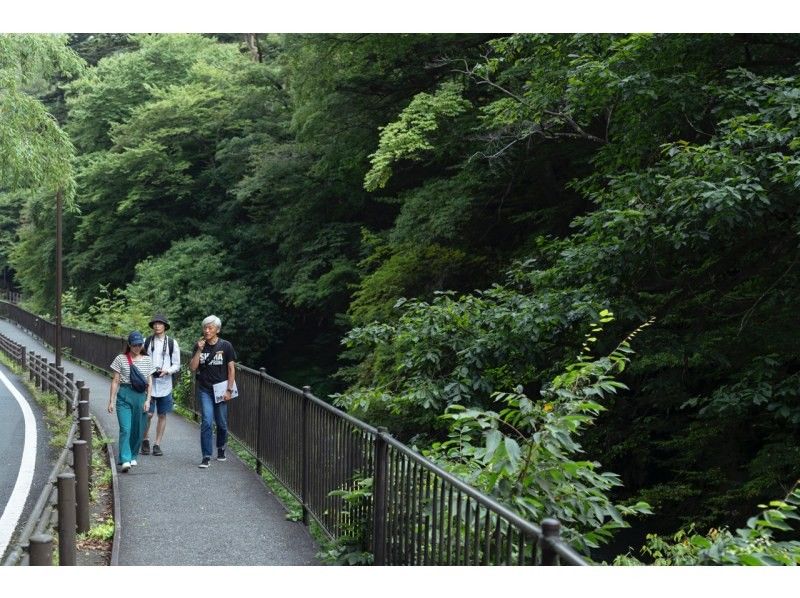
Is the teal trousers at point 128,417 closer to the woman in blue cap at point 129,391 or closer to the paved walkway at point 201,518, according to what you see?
the woman in blue cap at point 129,391

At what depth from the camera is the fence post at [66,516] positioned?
5.61 meters

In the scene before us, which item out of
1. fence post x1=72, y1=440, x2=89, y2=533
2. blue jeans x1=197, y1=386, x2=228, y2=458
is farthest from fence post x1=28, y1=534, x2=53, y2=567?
blue jeans x1=197, y1=386, x2=228, y2=458

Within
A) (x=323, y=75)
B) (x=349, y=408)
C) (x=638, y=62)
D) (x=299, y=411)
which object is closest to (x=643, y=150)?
(x=638, y=62)

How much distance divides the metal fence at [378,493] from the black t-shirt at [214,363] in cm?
47

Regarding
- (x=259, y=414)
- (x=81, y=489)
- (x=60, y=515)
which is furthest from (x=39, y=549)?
(x=259, y=414)

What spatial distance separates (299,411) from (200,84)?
2890 cm

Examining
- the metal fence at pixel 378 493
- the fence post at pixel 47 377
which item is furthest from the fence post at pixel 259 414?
the fence post at pixel 47 377

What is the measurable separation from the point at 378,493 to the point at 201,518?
2.59 meters

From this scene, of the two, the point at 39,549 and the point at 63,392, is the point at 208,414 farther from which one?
the point at 63,392

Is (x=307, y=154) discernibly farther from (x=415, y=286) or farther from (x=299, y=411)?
(x=299, y=411)

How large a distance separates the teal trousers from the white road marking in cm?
123

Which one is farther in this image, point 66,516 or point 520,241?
point 520,241

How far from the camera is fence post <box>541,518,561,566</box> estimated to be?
327 cm

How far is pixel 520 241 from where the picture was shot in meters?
18.5
